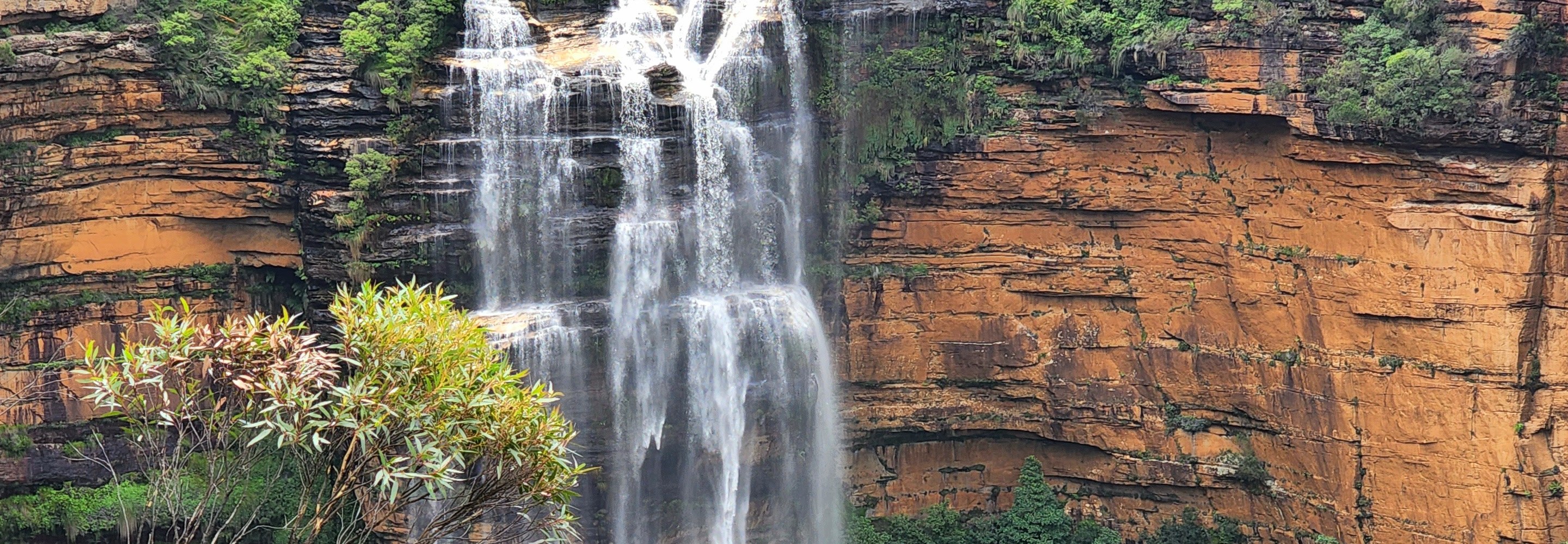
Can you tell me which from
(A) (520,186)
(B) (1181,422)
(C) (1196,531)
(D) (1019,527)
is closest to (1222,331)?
(B) (1181,422)

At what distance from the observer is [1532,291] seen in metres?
21.3

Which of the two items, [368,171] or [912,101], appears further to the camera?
[912,101]

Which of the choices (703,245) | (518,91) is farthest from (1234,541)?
(518,91)

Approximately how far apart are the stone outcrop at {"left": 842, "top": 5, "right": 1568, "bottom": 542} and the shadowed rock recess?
5 centimetres

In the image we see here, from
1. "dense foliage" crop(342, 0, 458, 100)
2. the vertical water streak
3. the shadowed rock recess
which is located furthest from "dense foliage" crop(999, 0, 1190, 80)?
"dense foliage" crop(342, 0, 458, 100)

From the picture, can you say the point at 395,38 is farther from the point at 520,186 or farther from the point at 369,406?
the point at 369,406

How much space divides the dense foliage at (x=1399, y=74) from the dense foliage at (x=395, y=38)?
48.7 feet

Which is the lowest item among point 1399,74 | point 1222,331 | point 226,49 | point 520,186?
point 1222,331

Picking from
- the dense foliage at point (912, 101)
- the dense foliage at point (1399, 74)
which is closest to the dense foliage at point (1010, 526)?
the dense foliage at point (912, 101)

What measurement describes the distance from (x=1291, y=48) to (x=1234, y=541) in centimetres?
880

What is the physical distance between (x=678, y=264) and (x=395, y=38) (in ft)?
20.3

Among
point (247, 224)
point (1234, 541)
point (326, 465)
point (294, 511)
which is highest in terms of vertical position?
point (247, 224)

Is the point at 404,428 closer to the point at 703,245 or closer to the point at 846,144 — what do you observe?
the point at 703,245

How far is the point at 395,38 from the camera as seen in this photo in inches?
941
